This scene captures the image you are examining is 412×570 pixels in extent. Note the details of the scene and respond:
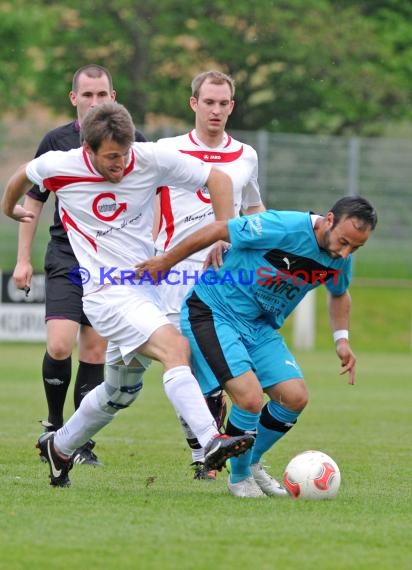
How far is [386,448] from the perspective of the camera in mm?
9625

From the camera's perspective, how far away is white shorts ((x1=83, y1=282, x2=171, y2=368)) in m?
6.48

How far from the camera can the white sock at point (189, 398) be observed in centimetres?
632

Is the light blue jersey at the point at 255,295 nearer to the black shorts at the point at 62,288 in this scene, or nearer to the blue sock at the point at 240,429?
the blue sock at the point at 240,429

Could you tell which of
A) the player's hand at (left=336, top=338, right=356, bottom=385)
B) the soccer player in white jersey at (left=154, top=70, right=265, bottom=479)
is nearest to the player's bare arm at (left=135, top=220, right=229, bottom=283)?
the player's hand at (left=336, top=338, right=356, bottom=385)

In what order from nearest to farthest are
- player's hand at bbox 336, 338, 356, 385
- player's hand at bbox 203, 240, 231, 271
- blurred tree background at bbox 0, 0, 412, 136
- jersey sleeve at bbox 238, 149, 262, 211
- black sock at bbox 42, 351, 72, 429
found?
player's hand at bbox 203, 240, 231, 271 < player's hand at bbox 336, 338, 356, 385 < black sock at bbox 42, 351, 72, 429 < jersey sleeve at bbox 238, 149, 262, 211 < blurred tree background at bbox 0, 0, 412, 136

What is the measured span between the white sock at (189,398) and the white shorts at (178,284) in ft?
6.46

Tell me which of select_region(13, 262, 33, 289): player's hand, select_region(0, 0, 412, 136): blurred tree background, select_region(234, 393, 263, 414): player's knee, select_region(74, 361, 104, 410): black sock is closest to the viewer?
select_region(234, 393, 263, 414): player's knee

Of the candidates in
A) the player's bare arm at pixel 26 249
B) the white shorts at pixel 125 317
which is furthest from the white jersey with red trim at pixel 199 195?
the white shorts at pixel 125 317

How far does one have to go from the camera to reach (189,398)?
6.38m

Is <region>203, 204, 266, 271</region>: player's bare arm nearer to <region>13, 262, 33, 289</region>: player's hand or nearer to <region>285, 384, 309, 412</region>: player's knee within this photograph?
<region>285, 384, 309, 412</region>: player's knee

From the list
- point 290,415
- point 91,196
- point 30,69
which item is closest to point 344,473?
point 290,415

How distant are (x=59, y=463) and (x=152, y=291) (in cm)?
107

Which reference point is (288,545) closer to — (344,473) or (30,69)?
(344,473)

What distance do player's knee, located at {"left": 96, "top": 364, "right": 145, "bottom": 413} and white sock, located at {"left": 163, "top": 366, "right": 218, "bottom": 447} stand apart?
359 millimetres
